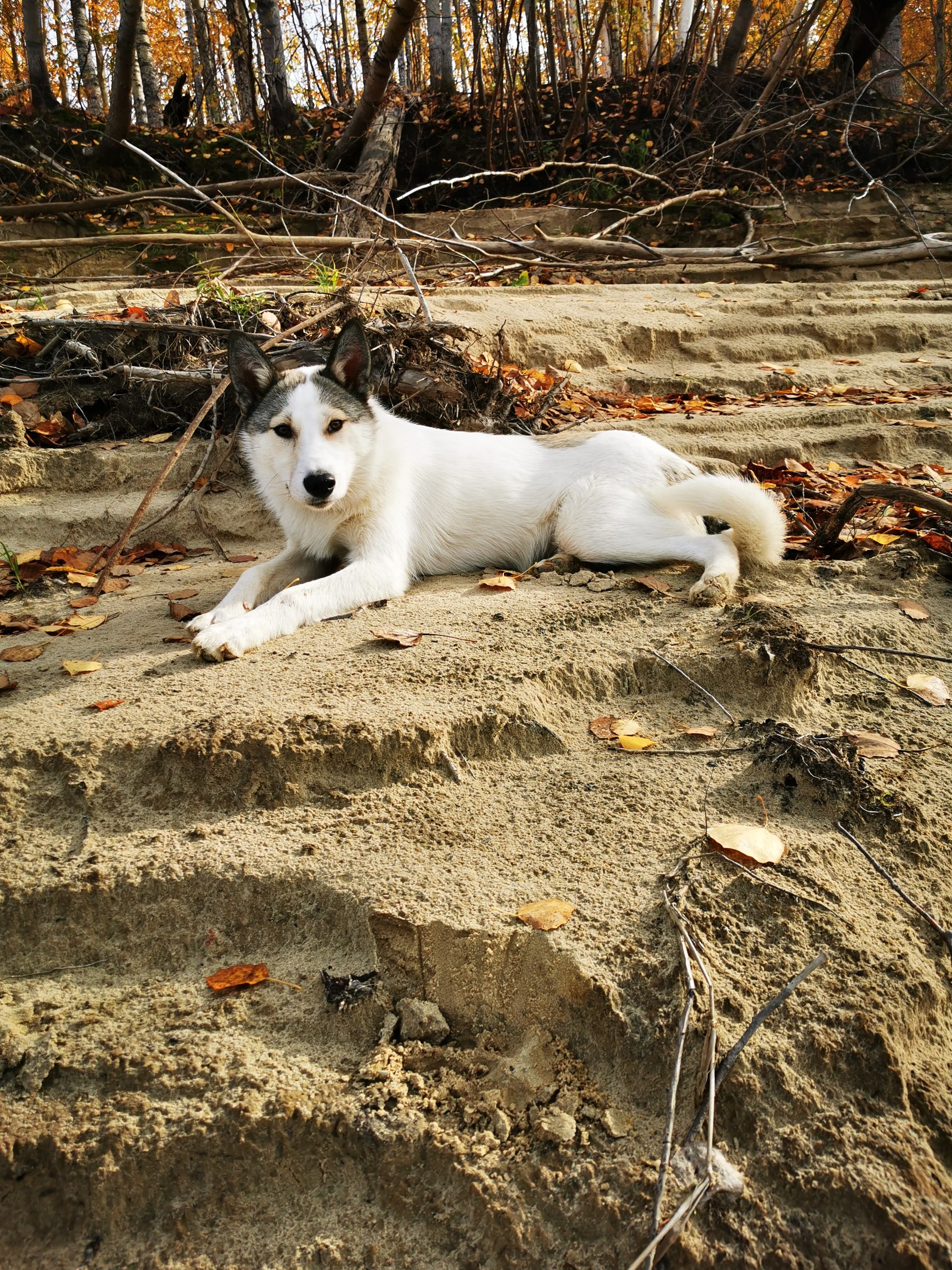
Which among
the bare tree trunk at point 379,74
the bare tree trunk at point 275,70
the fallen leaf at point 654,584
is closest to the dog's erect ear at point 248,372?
the fallen leaf at point 654,584

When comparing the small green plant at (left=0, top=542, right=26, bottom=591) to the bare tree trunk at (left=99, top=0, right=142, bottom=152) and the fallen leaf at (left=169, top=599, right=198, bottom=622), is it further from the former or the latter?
the bare tree trunk at (left=99, top=0, right=142, bottom=152)

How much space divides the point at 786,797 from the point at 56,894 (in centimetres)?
183

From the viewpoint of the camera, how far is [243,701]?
→ 2516 mm

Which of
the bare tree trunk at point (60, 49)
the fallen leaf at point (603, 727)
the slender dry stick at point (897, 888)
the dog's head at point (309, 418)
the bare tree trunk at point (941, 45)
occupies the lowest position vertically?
the slender dry stick at point (897, 888)

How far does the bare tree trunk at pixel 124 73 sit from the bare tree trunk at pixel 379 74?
2.19 meters

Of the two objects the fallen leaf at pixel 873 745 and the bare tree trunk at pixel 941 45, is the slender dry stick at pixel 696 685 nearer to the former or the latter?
the fallen leaf at pixel 873 745

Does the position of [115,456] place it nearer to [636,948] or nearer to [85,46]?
[636,948]

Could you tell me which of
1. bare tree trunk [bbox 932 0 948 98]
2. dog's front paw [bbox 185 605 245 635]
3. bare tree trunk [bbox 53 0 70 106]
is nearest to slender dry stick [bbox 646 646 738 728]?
dog's front paw [bbox 185 605 245 635]

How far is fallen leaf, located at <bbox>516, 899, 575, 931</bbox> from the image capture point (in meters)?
1.83

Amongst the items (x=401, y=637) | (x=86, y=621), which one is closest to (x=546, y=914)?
(x=401, y=637)

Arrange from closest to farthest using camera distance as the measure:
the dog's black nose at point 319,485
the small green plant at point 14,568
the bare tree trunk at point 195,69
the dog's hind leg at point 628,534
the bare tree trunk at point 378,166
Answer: the dog's black nose at point 319,485 → the dog's hind leg at point 628,534 → the small green plant at point 14,568 → the bare tree trunk at point 378,166 → the bare tree trunk at point 195,69

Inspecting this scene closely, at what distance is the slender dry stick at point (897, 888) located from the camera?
1843 millimetres

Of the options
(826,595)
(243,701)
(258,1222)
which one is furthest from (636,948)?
(826,595)

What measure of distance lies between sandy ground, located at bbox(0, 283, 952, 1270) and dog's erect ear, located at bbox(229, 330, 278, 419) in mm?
1224
